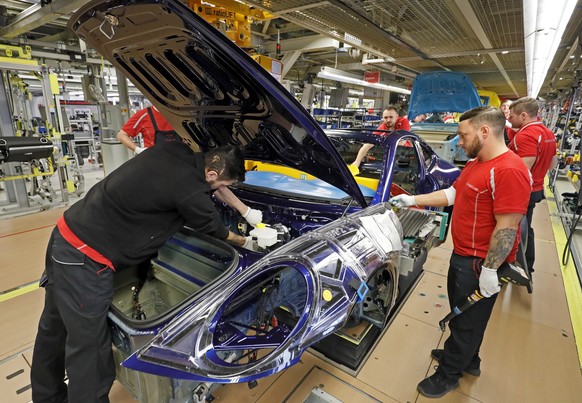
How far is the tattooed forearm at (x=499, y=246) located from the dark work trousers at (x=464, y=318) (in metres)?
0.12

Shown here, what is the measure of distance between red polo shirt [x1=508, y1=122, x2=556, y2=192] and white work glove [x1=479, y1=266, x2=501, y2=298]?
1.96 metres

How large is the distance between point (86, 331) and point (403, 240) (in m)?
1.84

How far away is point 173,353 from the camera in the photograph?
3.63 ft

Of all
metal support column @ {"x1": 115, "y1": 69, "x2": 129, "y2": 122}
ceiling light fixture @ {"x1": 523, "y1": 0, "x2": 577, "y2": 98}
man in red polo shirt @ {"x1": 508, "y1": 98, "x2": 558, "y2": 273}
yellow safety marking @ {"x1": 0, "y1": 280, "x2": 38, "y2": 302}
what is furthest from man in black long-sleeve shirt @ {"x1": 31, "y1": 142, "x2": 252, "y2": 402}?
metal support column @ {"x1": 115, "y1": 69, "x2": 129, "y2": 122}

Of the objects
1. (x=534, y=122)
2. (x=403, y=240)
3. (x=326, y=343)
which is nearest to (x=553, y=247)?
(x=534, y=122)

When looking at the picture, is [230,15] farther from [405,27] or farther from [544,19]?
[544,19]

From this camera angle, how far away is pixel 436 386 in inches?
76.2

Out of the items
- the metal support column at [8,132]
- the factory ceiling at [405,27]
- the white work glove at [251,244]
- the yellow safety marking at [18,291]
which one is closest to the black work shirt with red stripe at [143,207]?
the white work glove at [251,244]

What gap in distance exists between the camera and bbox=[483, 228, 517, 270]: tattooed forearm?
1.57 meters

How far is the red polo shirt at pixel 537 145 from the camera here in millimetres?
2893

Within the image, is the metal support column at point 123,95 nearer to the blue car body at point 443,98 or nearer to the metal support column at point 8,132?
the metal support column at point 8,132

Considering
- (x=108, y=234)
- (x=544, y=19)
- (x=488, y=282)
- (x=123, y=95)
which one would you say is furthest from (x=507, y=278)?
(x=123, y=95)

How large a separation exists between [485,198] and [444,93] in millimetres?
5047

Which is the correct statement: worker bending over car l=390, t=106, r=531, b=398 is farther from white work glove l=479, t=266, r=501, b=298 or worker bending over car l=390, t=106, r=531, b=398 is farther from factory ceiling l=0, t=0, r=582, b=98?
factory ceiling l=0, t=0, r=582, b=98
